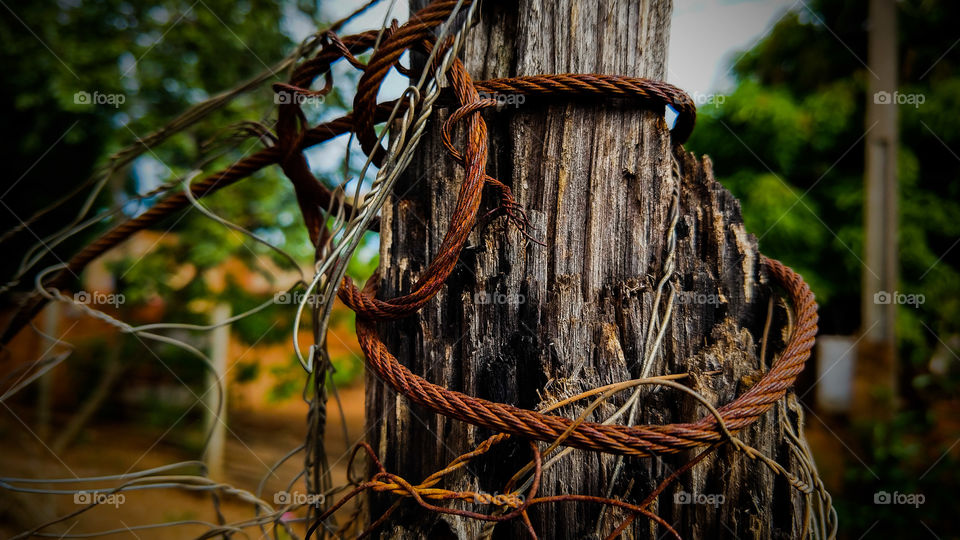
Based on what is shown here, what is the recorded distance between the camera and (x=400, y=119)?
886mm

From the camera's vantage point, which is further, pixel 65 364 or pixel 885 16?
pixel 65 364

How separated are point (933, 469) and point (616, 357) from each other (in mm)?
3395

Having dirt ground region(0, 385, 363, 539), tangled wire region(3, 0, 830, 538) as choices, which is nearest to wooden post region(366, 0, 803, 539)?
tangled wire region(3, 0, 830, 538)

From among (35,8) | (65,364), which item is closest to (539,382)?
(35,8)

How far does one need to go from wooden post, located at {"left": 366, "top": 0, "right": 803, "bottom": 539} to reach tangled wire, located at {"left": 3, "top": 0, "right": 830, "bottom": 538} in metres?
0.04

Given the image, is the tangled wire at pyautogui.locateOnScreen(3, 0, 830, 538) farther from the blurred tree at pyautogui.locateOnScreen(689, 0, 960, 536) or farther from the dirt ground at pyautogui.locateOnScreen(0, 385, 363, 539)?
the blurred tree at pyautogui.locateOnScreen(689, 0, 960, 536)

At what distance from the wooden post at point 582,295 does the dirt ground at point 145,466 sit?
2.64 metres

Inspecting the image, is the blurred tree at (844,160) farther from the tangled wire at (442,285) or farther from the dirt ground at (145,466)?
the dirt ground at (145,466)

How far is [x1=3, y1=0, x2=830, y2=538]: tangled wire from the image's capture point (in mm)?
673

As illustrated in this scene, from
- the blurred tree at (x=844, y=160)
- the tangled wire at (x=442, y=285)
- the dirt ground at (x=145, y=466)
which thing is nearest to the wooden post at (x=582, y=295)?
the tangled wire at (x=442, y=285)

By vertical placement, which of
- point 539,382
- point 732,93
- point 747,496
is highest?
point 732,93

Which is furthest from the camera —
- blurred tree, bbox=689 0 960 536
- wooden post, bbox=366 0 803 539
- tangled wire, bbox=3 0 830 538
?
blurred tree, bbox=689 0 960 536

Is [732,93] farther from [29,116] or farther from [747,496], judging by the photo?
[29,116]

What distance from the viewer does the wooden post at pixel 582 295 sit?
774 millimetres
